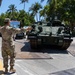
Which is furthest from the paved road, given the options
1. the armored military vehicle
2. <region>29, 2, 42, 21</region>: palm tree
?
<region>29, 2, 42, 21</region>: palm tree

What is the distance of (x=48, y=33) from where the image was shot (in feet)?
62.5

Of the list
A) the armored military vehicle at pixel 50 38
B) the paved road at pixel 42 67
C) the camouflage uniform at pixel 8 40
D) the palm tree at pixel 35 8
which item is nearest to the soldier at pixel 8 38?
the camouflage uniform at pixel 8 40

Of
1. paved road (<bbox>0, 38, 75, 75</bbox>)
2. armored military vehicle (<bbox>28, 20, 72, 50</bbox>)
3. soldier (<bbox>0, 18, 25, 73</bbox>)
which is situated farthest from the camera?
armored military vehicle (<bbox>28, 20, 72, 50</bbox>)

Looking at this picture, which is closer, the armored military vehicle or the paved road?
the paved road

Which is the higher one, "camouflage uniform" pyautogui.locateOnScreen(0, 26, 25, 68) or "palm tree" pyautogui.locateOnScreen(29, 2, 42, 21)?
"palm tree" pyautogui.locateOnScreen(29, 2, 42, 21)

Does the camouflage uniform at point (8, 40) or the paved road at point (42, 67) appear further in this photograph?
the paved road at point (42, 67)

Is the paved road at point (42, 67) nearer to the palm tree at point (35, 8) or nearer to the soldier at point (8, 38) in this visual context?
the soldier at point (8, 38)

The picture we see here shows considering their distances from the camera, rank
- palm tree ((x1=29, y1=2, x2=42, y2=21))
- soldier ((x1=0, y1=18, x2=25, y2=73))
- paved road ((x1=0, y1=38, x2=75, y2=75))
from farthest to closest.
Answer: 1. palm tree ((x1=29, y1=2, x2=42, y2=21))
2. paved road ((x1=0, y1=38, x2=75, y2=75))
3. soldier ((x1=0, y1=18, x2=25, y2=73))

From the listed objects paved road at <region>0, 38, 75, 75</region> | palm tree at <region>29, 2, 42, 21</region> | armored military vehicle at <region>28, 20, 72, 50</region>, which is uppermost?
palm tree at <region>29, 2, 42, 21</region>

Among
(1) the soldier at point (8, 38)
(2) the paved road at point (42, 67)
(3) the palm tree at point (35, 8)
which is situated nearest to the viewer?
(1) the soldier at point (8, 38)

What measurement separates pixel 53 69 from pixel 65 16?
115 ft

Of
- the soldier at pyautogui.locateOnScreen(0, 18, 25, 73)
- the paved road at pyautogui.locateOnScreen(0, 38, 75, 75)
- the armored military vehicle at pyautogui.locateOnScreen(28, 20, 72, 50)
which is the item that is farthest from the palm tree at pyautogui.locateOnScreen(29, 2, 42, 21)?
the soldier at pyautogui.locateOnScreen(0, 18, 25, 73)

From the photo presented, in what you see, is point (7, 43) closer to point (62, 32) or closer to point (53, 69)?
point (53, 69)

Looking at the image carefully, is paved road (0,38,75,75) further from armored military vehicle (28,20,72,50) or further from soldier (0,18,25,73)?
armored military vehicle (28,20,72,50)
